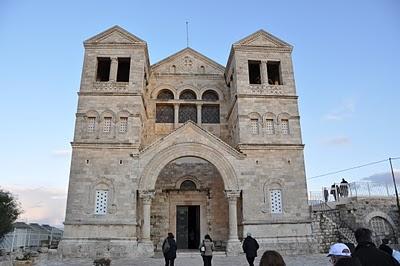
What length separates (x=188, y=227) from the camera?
1873 centimetres

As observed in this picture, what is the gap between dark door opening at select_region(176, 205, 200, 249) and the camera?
18219 millimetres

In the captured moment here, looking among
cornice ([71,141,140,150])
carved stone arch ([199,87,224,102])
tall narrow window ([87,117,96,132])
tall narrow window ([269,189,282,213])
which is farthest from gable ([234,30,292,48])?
tall narrow window ([87,117,96,132])

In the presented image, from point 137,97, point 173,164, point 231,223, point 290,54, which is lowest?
point 231,223

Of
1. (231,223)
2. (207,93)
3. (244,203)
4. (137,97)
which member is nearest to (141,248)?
(231,223)

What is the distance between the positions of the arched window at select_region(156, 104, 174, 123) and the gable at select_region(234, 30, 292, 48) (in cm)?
630

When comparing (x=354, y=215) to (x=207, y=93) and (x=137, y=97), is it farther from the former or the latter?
(x=137, y=97)

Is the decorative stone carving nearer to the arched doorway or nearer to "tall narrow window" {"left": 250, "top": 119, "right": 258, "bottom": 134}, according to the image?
the arched doorway

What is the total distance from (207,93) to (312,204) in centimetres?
1023

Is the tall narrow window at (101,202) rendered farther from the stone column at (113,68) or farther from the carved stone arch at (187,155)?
the stone column at (113,68)

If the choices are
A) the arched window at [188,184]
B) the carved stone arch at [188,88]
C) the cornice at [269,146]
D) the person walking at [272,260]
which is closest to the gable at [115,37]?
the carved stone arch at [188,88]

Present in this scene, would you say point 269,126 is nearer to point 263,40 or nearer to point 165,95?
point 263,40

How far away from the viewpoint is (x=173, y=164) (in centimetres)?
1922

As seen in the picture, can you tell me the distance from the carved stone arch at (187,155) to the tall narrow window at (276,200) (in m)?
1.95

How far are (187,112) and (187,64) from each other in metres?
3.43
